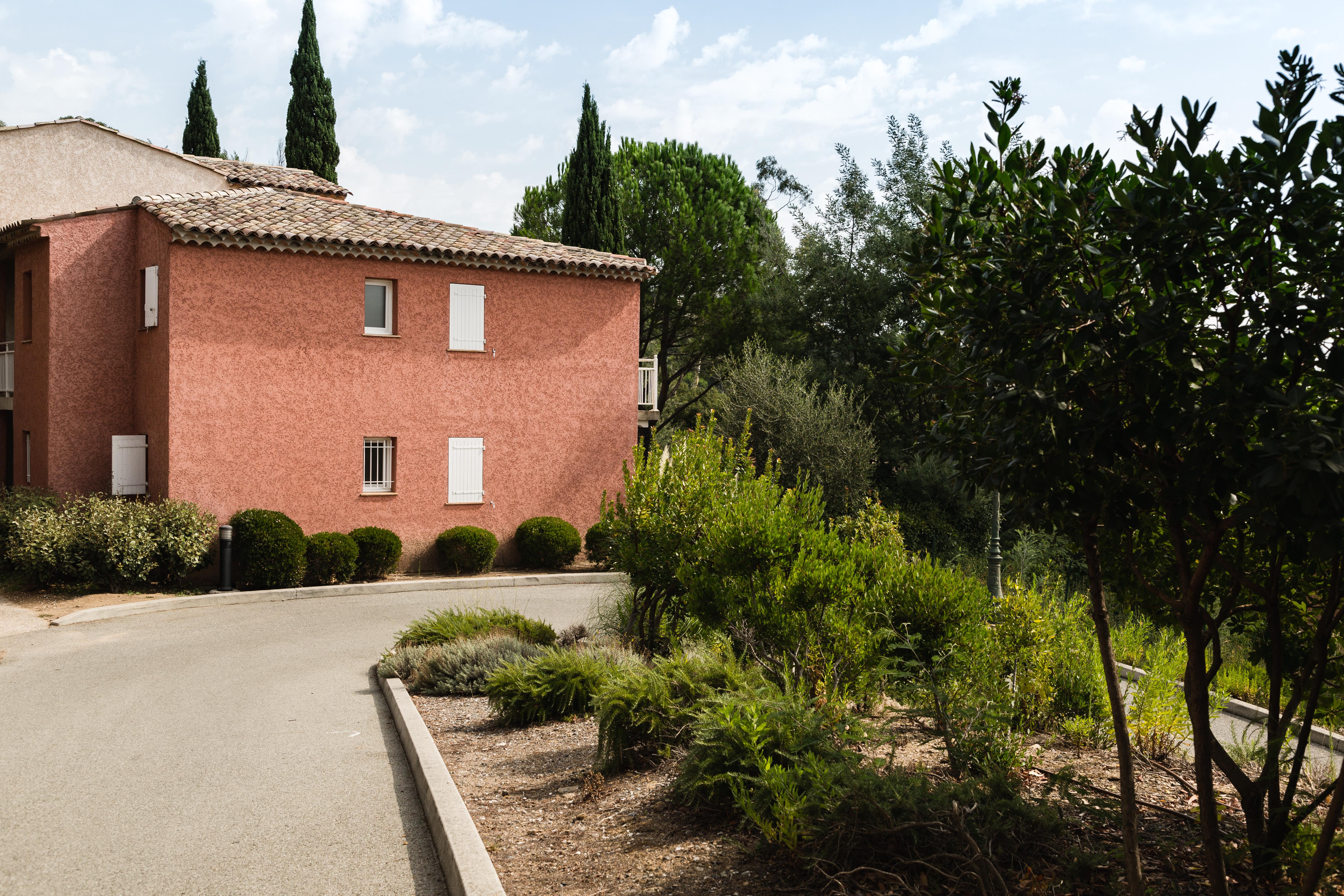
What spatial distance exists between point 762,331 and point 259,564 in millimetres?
18806

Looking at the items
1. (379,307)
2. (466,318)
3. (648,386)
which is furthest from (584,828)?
(648,386)

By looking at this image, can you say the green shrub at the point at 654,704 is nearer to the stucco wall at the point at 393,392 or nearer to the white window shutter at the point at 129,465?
the stucco wall at the point at 393,392

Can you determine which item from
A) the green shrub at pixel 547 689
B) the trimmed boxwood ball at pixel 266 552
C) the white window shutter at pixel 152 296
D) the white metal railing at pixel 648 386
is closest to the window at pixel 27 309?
the white window shutter at pixel 152 296

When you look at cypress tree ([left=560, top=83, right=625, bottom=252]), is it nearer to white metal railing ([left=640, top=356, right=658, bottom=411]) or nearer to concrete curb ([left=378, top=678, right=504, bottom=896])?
white metal railing ([left=640, top=356, right=658, bottom=411])

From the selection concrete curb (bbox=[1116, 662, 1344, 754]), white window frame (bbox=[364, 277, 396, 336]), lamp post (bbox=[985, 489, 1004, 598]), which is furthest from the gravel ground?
white window frame (bbox=[364, 277, 396, 336])

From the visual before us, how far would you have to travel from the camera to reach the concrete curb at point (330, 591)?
14.3m

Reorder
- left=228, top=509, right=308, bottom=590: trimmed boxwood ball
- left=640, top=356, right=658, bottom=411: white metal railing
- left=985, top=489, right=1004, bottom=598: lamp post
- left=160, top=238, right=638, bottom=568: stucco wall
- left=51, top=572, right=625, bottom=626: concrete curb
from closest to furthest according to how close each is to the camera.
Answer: left=985, top=489, right=1004, bottom=598: lamp post
left=51, top=572, right=625, bottom=626: concrete curb
left=228, top=509, right=308, bottom=590: trimmed boxwood ball
left=160, top=238, right=638, bottom=568: stucco wall
left=640, top=356, right=658, bottom=411: white metal railing

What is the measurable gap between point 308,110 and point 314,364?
16.3 meters

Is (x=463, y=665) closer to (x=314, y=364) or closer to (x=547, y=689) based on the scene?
(x=547, y=689)

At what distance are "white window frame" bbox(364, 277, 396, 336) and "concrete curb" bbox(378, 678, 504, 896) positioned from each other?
42.8ft

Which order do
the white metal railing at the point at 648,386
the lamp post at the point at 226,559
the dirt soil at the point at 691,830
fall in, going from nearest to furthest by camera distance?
the dirt soil at the point at 691,830, the lamp post at the point at 226,559, the white metal railing at the point at 648,386

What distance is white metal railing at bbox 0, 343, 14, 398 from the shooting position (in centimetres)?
2147

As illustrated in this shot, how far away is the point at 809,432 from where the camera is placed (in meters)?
23.9

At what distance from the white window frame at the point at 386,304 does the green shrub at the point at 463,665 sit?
11.5m
